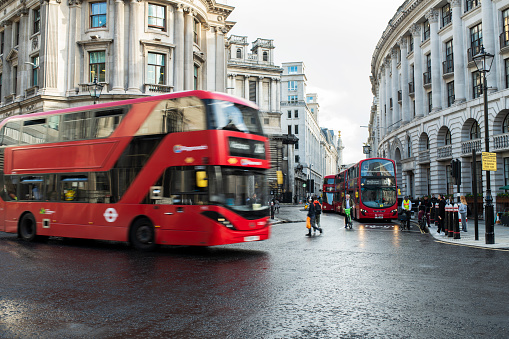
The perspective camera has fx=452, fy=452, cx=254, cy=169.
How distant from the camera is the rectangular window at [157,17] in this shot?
34781 mm

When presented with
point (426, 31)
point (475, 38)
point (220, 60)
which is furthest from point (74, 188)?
point (426, 31)

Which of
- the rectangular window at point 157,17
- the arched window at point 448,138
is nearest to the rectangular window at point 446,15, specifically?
the arched window at point 448,138

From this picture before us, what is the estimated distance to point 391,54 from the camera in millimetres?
52719

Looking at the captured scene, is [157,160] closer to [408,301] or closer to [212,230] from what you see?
[212,230]

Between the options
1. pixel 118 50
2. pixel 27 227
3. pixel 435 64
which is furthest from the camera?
pixel 435 64

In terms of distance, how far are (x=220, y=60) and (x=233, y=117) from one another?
30274mm

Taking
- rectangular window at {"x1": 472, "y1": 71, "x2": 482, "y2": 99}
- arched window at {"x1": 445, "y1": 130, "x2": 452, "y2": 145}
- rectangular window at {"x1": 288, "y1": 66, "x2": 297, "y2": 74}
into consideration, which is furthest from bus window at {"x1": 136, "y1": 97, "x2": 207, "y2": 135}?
rectangular window at {"x1": 288, "y1": 66, "x2": 297, "y2": 74}

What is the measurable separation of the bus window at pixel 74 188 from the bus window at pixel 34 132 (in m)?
1.85

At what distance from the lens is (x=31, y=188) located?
1595 centimetres

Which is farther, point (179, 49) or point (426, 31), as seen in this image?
point (426, 31)

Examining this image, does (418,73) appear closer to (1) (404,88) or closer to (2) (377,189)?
(1) (404,88)

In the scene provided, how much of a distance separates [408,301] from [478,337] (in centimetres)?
176

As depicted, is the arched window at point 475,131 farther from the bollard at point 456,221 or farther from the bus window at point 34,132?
the bus window at point 34,132

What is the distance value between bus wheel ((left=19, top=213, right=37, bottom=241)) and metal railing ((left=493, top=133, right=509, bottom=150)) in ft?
93.0
